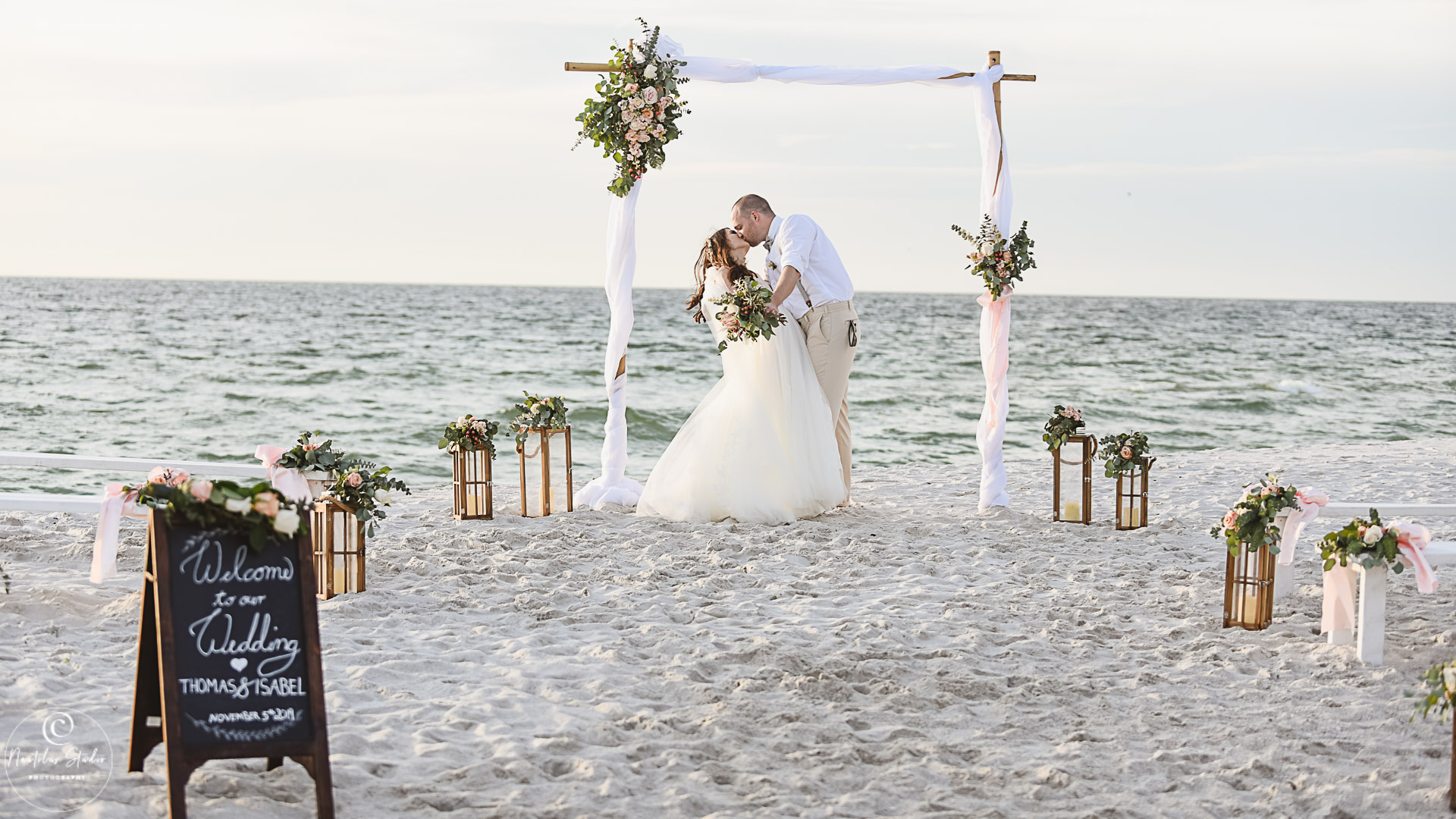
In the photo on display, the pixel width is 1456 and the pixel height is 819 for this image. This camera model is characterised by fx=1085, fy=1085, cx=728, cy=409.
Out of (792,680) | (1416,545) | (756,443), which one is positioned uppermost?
(756,443)

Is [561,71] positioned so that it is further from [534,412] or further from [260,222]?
[260,222]

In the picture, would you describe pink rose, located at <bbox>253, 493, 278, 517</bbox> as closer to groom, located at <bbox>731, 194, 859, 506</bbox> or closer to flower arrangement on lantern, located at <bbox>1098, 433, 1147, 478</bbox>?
groom, located at <bbox>731, 194, 859, 506</bbox>

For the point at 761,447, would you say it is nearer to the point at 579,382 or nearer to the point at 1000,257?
the point at 1000,257

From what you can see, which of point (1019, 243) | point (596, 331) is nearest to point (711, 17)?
point (1019, 243)

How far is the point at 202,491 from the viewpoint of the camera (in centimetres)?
289

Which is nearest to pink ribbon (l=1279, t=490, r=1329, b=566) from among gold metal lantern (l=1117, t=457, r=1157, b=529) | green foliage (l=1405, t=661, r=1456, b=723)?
green foliage (l=1405, t=661, r=1456, b=723)

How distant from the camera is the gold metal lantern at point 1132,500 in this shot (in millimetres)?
6695

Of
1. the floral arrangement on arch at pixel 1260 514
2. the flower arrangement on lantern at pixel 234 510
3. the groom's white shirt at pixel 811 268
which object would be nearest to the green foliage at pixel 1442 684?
the floral arrangement on arch at pixel 1260 514

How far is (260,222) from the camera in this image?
123ft

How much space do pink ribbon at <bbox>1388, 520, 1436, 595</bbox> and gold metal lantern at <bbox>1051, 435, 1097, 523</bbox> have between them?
2679 millimetres

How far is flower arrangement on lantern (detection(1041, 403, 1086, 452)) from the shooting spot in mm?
6953

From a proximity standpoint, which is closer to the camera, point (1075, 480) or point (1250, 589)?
point (1250, 589)

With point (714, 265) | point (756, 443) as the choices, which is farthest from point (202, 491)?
point (714, 265)

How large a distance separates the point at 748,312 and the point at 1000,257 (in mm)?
1815
